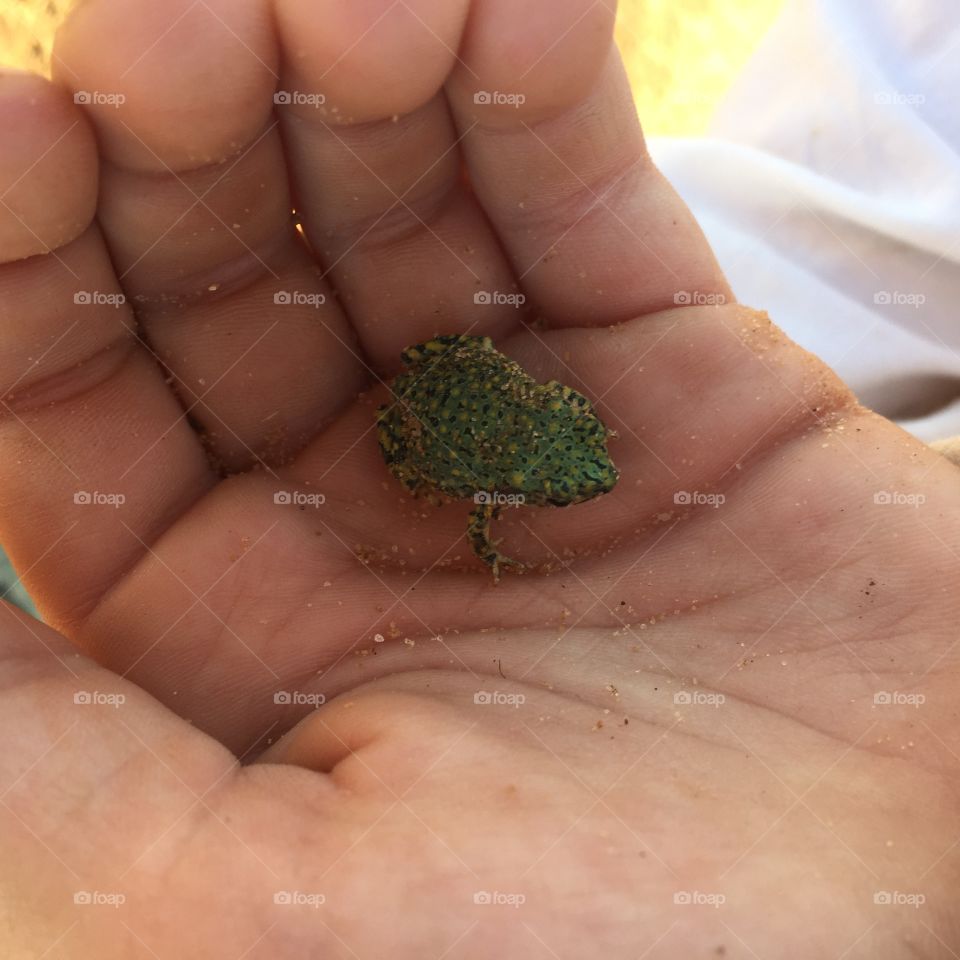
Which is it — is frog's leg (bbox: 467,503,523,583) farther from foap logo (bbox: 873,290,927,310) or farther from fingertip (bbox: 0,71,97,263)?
foap logo (bbox: 873,290,927,310)

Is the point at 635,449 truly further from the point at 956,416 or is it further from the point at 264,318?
the point at 956,416

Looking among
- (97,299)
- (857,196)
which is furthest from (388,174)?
(857,196)

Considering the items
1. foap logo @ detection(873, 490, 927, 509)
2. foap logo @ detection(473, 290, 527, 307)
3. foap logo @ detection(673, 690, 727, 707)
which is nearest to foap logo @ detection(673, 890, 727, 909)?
foap logo @ detection(673, 690, 727, 707)

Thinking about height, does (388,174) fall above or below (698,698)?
above

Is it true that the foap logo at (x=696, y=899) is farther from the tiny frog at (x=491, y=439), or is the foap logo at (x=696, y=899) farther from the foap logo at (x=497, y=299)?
the foap logo at (x=497, y=299)

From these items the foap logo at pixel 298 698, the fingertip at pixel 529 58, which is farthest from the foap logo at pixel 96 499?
the fingertip at pixel 529 58

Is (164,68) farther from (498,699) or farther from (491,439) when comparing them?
(498,699)
